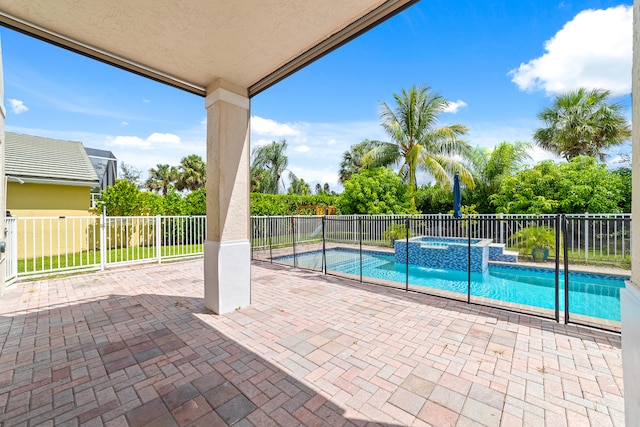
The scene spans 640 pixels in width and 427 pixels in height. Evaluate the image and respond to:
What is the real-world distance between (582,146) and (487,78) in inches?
245

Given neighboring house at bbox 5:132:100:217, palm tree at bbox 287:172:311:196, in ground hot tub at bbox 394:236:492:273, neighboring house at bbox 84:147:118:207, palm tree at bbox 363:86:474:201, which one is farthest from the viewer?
palm tree at bbox 287:172:311:196

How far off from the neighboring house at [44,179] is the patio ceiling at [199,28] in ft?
28.9

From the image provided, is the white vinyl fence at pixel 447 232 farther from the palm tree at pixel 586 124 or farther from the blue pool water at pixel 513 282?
the palm tree at pixel 586 124

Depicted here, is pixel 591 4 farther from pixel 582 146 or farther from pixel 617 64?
pixel 582 146

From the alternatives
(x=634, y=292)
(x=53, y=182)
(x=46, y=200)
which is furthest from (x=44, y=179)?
(x=634, y=292)

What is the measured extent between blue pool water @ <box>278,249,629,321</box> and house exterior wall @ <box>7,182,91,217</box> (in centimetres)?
844

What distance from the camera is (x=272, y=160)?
23.3 metres

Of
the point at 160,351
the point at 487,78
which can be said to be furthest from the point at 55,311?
the point at 487,78

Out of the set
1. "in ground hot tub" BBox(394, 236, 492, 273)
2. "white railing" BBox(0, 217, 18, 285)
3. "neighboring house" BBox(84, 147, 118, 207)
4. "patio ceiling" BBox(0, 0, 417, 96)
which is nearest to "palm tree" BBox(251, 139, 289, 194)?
"neighboring house" BBox(84, 147, 118, 207)

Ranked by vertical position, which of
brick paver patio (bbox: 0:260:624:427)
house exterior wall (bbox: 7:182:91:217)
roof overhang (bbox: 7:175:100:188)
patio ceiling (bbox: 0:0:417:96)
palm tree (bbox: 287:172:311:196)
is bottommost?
brick paver patio (bbox: 0:260:624:427)

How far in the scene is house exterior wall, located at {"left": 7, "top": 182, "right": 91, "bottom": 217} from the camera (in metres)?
8.92

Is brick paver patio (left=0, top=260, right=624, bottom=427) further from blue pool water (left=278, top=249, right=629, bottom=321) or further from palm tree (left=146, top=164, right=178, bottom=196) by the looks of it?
palm tree (left=146, top=164, right=178, bottom=196)

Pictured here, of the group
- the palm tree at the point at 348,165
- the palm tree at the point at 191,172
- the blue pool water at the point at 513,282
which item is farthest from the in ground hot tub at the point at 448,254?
the palm tree at the point at 191,172

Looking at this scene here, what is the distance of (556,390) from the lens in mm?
2180
